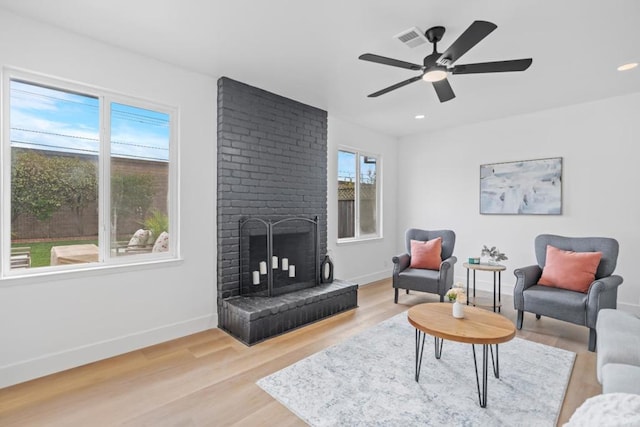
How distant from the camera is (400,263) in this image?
4.43m

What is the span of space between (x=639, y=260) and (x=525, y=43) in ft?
10.1

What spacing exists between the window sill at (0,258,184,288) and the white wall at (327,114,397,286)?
241cm

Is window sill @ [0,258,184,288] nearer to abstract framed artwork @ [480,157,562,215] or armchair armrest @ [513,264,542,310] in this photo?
armchair armrest @ [513,264,542,310]

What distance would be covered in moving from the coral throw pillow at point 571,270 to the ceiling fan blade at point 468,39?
98.4 inches

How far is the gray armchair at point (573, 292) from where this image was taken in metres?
2.86

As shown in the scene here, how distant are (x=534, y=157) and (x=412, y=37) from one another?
312cm

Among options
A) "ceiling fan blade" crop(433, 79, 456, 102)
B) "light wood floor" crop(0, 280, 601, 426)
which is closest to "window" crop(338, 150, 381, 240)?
"light wood floor" crop(0, 280, 601, 426)

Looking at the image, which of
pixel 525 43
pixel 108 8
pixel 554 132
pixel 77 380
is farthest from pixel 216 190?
pixel 554 132

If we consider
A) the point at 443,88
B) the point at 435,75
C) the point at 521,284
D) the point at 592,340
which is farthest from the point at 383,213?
the point at 435,75

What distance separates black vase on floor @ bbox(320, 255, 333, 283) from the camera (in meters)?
4.24

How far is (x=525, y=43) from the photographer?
2.65 metres

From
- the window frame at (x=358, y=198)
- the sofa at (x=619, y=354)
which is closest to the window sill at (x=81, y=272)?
the window frame at (x=358, y=198)

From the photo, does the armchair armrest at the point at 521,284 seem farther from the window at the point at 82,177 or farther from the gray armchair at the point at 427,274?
the window at the point at 82,177

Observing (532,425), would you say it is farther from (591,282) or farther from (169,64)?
(169,64)
